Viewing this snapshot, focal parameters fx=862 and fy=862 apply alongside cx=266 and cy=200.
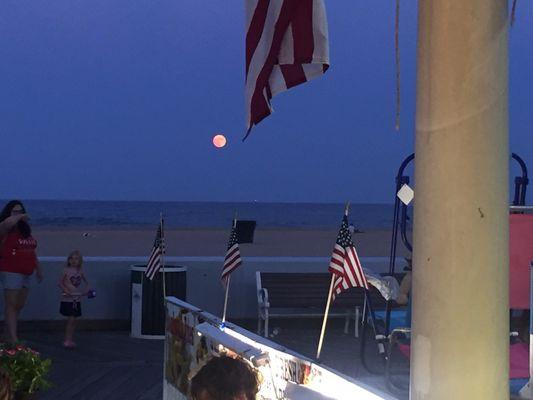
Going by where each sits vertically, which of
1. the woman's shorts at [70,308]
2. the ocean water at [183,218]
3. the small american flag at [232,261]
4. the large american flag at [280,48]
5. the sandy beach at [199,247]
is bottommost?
the ocean water at [183,218]

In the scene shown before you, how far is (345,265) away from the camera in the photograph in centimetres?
405

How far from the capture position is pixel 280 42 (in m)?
3.57

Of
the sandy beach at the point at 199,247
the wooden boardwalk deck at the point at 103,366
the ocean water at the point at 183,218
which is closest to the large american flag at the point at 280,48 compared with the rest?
the wooden boardwalk deck at the point at 103,366

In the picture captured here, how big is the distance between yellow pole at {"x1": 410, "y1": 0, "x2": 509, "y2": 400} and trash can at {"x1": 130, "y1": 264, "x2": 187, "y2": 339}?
7652mm

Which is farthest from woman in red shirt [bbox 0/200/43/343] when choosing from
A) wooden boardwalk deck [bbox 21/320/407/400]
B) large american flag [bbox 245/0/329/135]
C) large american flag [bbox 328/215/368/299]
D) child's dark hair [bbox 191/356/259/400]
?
child's dark hair [bbox 191/356/259/400]

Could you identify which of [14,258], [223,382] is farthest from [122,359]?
[223,382]

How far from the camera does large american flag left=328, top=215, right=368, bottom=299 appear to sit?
4027 mm

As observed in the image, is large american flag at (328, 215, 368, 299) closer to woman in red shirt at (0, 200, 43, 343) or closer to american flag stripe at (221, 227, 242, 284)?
american flag stripe at (221, 227, 242, 284)

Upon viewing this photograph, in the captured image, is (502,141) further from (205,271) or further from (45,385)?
(205,271)

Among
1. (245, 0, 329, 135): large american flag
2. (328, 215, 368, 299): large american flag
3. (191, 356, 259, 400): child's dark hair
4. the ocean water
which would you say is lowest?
the ocean water

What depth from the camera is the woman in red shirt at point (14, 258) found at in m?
8.50

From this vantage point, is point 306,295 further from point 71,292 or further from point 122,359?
point 71,292

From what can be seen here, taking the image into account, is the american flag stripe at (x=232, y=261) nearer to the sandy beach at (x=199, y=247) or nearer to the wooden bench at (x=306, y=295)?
the wooden bench at (x=306, y=295)

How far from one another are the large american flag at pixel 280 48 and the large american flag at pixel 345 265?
714mm
